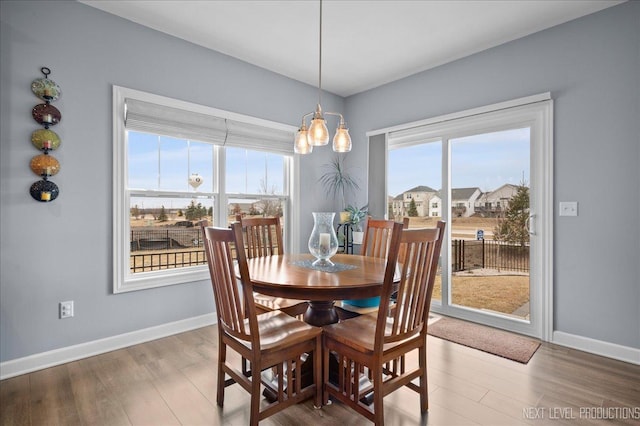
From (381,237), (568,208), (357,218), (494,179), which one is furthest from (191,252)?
(568,208)

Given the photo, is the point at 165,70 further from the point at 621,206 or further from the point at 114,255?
the point at 621,206

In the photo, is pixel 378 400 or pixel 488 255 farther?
pixel 488 255

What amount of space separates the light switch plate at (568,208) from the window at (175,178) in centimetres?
284

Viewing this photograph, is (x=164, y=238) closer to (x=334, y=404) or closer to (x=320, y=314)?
(x=320, y=314)

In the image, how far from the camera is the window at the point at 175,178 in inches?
110

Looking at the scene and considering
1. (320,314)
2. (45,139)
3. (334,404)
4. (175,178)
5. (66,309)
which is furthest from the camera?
(175,178)

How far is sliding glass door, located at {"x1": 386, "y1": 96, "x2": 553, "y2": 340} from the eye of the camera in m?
2.99

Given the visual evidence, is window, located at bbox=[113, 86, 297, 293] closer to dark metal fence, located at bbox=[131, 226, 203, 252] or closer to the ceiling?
dark metal fence, located at bbox=[131, 226, 203, 252]

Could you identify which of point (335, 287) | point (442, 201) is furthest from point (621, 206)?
point (335, 287)

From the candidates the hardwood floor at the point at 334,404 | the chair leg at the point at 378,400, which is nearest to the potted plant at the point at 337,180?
the hardwood floor at the point at 334,404

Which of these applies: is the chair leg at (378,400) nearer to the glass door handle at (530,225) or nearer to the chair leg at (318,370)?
the chair leg at (318,370)

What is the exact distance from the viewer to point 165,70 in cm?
301

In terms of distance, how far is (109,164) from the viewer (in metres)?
2.71

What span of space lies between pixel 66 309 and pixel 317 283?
83.0 inches
